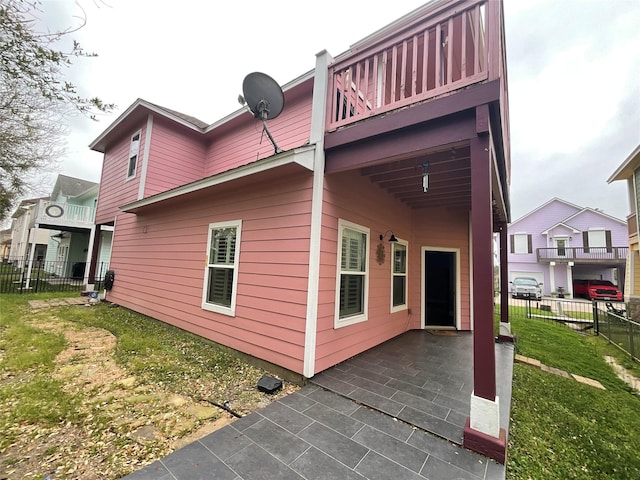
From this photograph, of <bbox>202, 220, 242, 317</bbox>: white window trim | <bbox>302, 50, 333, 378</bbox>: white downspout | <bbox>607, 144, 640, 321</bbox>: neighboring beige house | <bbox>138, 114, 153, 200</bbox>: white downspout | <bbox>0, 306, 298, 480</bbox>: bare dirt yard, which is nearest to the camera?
<bbox>0, 306, 298, 480</bbox>: bare dirt yard

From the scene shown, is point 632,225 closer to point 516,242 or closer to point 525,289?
point 525,289

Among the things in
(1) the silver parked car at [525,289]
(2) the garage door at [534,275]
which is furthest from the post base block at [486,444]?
(2) the garage door at [534,275]

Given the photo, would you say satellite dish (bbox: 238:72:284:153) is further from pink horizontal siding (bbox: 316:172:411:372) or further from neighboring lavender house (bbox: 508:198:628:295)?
neighboring lavender house (bbox: 508:198:628:295)

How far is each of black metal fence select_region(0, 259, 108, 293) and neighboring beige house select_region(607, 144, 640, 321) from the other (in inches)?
689

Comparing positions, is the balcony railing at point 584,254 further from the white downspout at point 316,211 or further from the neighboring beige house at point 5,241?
the neighboring beige house at point 5,241

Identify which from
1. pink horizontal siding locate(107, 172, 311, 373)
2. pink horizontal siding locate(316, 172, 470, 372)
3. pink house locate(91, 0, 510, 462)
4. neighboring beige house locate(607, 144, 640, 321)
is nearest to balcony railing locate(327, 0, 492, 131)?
pink house locate(91, 0, 510, 462)

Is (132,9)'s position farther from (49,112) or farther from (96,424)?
(96,424)

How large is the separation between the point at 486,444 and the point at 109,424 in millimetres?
3078

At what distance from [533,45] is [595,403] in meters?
9.48

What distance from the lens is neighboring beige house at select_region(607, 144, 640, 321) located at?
7.43m

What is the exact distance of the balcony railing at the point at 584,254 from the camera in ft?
57.6

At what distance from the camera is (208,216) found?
15.9 ft

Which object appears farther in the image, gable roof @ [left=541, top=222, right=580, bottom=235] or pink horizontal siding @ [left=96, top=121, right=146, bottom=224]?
gable roof @ [left=541, top=222, right=580, bottom=235]

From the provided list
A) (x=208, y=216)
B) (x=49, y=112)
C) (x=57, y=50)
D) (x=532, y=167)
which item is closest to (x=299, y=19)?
(x=57, y=50)
